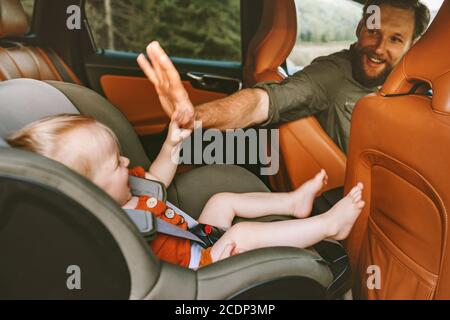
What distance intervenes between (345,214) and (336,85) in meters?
0.39

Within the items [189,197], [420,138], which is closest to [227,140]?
[189,197]

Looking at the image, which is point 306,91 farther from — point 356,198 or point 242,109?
point 356,198

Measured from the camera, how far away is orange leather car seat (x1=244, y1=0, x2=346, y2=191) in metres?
1.45

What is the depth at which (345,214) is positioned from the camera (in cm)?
119

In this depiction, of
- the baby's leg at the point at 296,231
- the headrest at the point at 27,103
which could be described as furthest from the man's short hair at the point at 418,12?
Answer: the headrest at the point at 27,103

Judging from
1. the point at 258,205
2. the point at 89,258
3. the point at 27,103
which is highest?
the point at 27,103

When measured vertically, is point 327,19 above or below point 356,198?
above

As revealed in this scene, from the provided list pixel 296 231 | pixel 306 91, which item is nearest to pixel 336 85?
pixel 306 91

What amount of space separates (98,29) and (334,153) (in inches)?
34.8

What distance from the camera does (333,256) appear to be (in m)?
1.19

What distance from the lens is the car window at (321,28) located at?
1.40 m

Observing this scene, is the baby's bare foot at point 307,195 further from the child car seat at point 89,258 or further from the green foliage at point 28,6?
the green foliage at point 28,6

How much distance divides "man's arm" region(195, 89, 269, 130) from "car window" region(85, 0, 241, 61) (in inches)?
12.2

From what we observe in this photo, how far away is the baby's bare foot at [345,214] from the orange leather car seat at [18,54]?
0.87 metres
